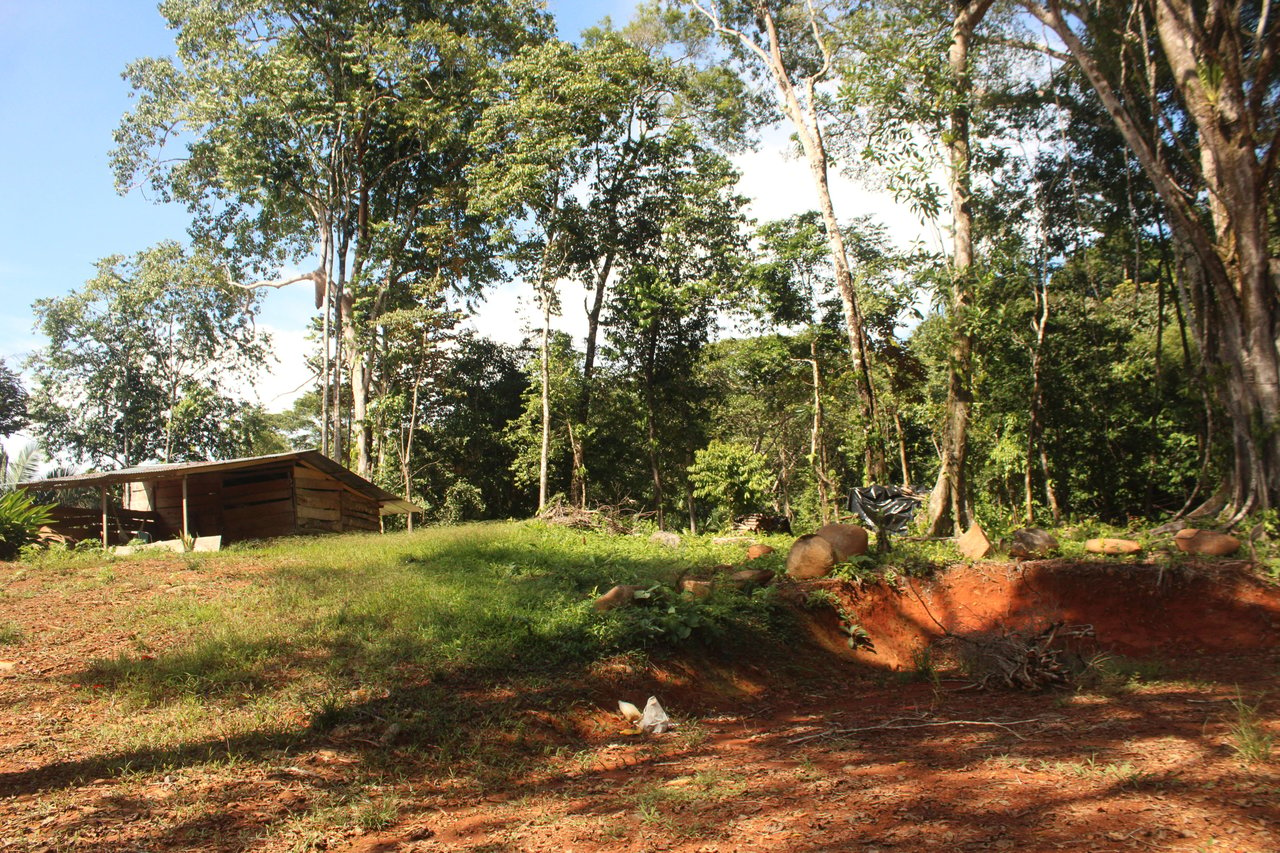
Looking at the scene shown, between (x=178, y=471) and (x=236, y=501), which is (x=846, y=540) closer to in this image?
(x=178, y=471)

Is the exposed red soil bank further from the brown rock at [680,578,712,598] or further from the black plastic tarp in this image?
the black plastic tarp

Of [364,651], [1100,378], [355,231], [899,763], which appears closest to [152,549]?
[364,651]

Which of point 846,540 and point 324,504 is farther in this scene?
point 324,504

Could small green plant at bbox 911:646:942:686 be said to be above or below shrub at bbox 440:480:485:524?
below

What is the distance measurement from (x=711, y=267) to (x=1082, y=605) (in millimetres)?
14042

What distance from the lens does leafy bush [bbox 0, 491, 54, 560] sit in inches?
428

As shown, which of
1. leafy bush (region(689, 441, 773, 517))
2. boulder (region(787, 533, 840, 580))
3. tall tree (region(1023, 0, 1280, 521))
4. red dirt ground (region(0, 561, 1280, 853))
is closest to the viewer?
red dirt ground (region(0, 561, 1280, 853))

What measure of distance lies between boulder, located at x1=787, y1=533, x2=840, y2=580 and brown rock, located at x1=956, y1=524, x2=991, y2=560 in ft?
4.94

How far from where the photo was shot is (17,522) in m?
11.0

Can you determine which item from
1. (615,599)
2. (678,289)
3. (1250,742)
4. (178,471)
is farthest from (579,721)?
(678,289)

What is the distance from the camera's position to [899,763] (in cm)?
402

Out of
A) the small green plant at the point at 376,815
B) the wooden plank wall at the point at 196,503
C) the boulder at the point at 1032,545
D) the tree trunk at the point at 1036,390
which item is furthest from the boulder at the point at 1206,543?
the wooden plank wall at the point at 196,503

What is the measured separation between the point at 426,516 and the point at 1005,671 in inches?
814

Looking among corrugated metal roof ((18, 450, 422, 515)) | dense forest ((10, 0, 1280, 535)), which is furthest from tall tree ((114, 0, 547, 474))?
corrugated metal roof ((18, 450, 422, 515))
